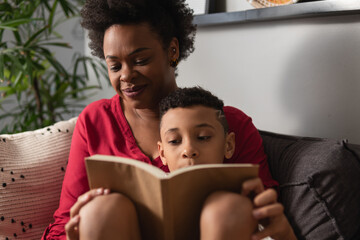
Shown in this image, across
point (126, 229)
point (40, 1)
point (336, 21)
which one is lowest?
point (126, 229)

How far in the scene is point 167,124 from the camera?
1.06 metres

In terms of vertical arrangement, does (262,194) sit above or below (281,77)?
below

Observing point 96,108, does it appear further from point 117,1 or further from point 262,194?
point 262,194

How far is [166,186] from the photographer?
0.69 meters

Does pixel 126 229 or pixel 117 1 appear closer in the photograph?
pixel 126 229

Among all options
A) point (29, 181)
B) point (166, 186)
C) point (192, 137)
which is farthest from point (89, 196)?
point (29, 181)

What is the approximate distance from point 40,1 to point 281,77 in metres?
1.39

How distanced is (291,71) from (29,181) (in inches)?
41.4

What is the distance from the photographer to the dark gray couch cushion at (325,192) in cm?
98

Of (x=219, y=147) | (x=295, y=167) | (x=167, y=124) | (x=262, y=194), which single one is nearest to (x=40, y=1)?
(x=167, y=124)

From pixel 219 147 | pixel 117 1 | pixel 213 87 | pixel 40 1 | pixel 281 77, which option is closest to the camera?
pixel 219 147

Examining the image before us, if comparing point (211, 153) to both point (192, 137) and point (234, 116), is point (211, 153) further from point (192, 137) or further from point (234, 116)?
point (234, 116)

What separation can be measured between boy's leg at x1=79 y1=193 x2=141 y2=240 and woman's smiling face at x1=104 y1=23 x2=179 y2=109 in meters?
0.43

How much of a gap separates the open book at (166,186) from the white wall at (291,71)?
76 cm
